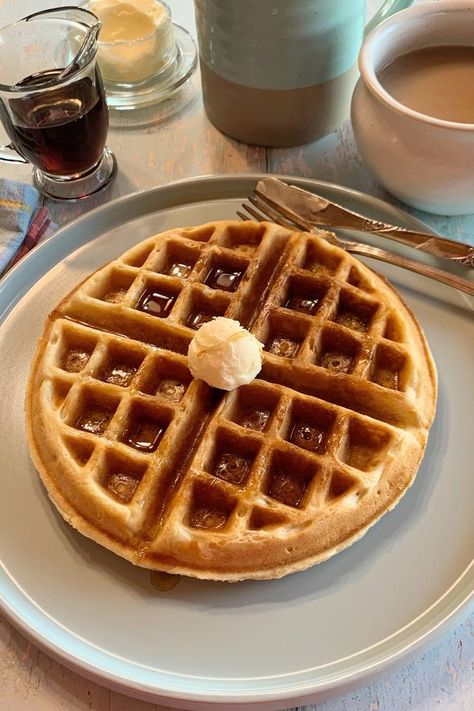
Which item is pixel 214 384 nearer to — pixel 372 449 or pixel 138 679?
pixel 372 449

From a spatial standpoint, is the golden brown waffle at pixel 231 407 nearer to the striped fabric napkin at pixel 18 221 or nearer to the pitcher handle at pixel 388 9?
the striped fabric napkin at pixel 18 221

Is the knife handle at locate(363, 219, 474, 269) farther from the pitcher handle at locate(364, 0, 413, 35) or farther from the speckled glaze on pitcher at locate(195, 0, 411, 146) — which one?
the pitcher handle at locate(364, 0, 413, 35)

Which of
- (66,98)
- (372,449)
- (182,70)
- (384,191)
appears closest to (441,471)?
(372,449)

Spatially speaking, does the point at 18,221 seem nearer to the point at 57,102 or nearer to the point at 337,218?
the point at 57,102

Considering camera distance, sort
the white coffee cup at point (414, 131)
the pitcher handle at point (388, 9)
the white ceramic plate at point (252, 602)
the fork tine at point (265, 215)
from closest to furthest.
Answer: the white ceramic plate at point (252, 602)
the white coffee cup at point (414, 131)
the fork tine at point (265, 215)
the pitcher handle at point (388, 9)

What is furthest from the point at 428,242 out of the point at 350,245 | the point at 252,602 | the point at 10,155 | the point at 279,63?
the point at 10,155

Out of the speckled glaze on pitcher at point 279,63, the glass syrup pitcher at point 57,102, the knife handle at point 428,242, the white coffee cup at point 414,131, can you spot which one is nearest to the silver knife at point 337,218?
the knife handle at point 428,242
